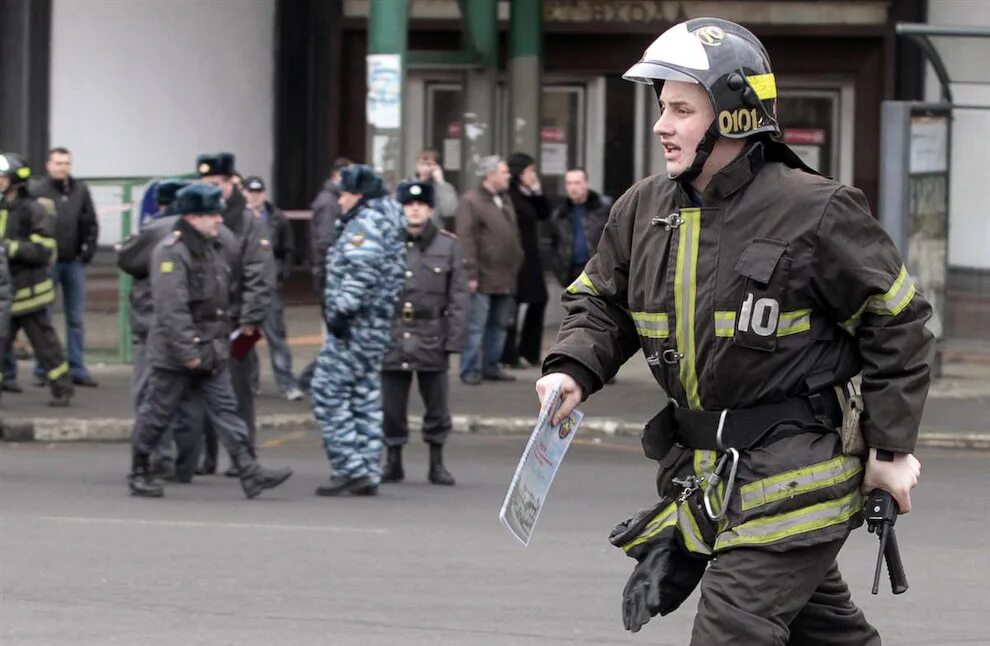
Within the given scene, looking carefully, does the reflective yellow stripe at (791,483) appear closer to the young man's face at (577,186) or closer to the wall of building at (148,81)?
the young man's face at (577,186)

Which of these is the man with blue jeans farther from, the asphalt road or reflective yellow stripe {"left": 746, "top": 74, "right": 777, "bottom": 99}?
reflective yellow stripe {"left": 746, "top": 74, "right": 777, "bottom": 99}

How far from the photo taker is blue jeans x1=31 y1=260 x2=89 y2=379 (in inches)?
570

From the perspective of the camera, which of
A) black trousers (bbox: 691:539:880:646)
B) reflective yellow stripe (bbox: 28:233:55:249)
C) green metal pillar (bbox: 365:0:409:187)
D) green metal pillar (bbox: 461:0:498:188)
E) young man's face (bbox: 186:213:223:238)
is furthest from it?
green metal pillar (bbox: 461:0:498:188)

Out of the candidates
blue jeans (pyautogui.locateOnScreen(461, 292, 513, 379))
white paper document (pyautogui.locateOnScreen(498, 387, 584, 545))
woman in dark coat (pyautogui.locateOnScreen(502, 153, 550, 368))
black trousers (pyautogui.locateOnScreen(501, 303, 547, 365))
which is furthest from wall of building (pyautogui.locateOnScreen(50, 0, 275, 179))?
white paper document (pyautogui.locateOnScreen(498, 387, 584, 545))

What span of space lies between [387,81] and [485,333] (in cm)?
215

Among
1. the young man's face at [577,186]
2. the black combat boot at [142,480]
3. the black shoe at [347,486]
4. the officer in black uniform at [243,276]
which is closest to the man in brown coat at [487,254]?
the young man's face at [577,186]

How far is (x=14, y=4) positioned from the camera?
18.7 metres

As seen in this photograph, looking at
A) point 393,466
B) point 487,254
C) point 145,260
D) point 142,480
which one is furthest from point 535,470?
point 487,254

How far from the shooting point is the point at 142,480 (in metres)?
10.1

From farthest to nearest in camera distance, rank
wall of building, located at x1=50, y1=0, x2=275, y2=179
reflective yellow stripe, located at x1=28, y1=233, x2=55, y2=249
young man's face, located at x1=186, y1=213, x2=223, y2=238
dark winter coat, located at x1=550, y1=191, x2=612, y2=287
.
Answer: wall of building, located at x1=50, y1=0, x2=275, y2=179
dark winter coat, located at x1=550, y1=191, x2=612, y2=287
reflective yellow stripe, located at x1=28, y1=233, x2=55, y2=249
young man's face, located at x1=186, y1=213, x2=223, y2=238

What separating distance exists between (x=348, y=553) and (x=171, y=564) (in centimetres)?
79

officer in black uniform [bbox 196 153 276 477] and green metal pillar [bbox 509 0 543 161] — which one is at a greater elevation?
green metal pillar [bbox 509 0 543 161]

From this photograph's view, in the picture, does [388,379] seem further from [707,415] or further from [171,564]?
[707,415]

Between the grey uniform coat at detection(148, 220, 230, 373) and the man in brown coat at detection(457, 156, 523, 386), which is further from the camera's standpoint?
the man in brown coat at detection(457, 156, 523, 386)
